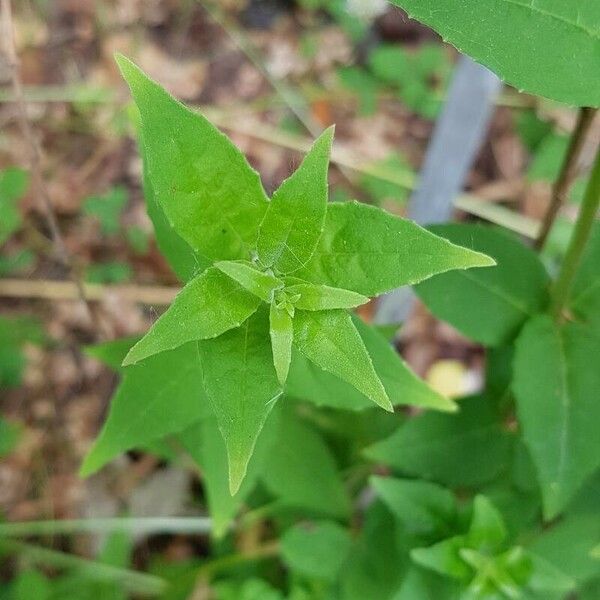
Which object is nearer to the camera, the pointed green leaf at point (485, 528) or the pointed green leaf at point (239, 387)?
the pointed green leaf at point (239, 387)

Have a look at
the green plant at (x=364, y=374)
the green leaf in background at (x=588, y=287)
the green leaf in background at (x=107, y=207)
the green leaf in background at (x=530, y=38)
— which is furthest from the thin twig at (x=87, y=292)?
the green leaf in background at (x=530, y=38)

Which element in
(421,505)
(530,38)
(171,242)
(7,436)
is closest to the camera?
(530,38)

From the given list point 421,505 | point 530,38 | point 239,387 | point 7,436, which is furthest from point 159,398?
point 7,436


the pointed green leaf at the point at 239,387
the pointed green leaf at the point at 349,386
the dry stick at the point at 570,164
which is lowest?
the pointed green leaf at the point at 349,386

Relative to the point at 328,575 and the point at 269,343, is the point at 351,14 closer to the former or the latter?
the point at 328,575

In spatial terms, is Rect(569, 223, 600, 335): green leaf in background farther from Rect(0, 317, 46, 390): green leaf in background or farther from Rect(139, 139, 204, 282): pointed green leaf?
Rect(0, 317, 46, 390): green leaf in background

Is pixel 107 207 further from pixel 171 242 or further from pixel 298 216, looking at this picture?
pixel 298 216

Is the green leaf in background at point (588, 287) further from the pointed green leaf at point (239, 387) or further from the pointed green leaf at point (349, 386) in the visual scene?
the pointed green leaf at point (239, 387)
